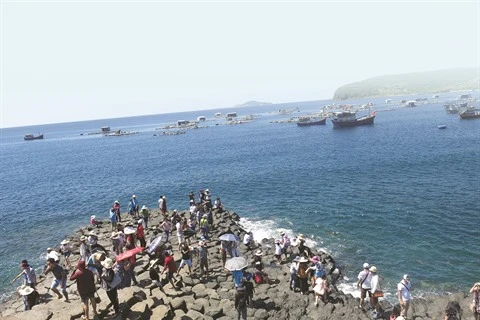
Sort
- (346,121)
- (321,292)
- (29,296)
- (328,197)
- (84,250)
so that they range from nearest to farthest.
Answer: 1. (29,296)
2. (321,292)
3. (84,250)
4. (328,197)
5. (346,121)

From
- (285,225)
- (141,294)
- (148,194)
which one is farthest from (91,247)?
(148,194)

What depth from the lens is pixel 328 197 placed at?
42.4m

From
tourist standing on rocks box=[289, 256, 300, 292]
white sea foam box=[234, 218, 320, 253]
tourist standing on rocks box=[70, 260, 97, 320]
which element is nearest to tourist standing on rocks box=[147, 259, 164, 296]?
tourist standing on rocks box=[70, 260, 97, 320]

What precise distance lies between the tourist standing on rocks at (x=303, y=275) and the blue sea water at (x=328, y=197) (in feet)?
19.7

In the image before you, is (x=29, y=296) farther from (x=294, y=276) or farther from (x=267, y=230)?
(x=267, y=230)

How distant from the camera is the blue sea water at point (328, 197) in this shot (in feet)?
87.2

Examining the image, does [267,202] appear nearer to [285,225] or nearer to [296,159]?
[285,225]

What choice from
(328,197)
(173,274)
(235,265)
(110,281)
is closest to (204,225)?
(173,274)

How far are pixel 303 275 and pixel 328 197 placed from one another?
81.8ft

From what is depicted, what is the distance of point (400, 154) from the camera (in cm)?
6531

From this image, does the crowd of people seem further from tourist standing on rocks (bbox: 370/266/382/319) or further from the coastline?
the coastline

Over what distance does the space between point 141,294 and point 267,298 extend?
6.71 m

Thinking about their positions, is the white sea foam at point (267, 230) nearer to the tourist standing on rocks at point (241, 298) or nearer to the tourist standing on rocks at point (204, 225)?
the tourist standing on rocks at point (204, 225)

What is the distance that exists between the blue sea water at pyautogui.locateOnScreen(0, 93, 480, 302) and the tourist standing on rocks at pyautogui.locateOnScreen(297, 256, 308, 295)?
19.7ft
